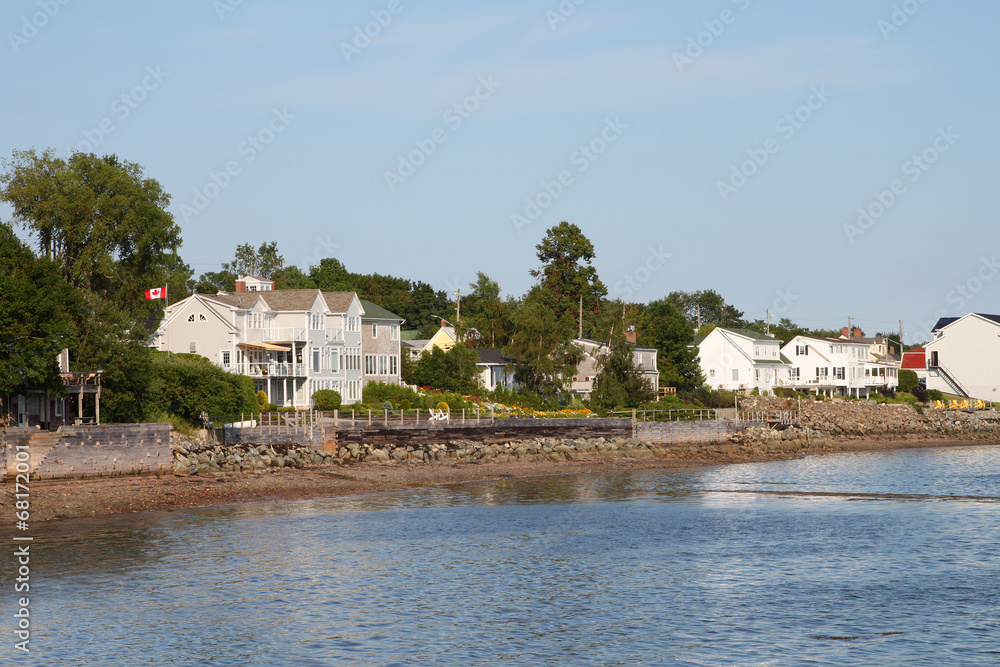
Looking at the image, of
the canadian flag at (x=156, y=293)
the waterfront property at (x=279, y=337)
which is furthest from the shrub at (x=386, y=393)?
the canadian flag at (x=156, y=293)

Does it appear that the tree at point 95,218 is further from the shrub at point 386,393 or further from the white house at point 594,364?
the white house at point 594,364

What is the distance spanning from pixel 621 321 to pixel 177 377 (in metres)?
39.8

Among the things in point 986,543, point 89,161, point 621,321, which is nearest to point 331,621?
point 986,543

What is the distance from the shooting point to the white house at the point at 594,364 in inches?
Result: 3430

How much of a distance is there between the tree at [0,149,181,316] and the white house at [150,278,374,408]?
18.9ft

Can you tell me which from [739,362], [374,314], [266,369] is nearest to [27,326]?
[266,369]

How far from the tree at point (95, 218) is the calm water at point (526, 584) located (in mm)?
27433

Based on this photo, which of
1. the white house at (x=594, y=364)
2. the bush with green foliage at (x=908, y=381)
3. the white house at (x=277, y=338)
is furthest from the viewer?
the bush with green foliage at (x=908, y=381)

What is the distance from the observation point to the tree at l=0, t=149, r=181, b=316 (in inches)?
2357

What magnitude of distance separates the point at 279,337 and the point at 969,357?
82999mm

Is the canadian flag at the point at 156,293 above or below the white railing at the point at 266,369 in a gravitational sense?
above

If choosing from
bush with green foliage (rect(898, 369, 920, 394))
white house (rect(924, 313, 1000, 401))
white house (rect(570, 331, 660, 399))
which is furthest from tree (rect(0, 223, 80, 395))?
white house (rect(924, 313, 1000, 401))

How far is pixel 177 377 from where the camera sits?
5031cm

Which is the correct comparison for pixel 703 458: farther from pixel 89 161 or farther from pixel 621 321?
pixel 89 161
